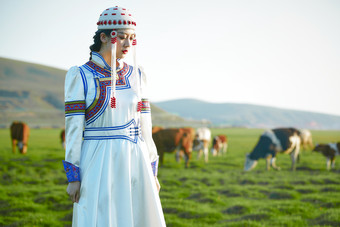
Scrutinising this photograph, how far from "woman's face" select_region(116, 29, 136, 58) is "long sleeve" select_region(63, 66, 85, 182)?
0.45 metres

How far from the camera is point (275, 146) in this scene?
1588 cm

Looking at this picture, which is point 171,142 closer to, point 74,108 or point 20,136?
point 20,136

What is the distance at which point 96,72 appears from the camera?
3000 millimetres

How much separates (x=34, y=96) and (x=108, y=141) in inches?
5805

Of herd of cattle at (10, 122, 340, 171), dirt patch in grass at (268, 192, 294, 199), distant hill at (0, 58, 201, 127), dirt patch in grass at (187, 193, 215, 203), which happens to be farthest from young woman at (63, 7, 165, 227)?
distant hill at (0, 58, 201, 127)

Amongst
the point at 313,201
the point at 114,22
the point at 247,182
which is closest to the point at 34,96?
the point at 247,182

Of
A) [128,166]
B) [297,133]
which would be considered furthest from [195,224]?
[297,133]

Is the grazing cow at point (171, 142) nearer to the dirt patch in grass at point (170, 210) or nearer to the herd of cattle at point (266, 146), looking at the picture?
the herd of cattle at point (266, 146)

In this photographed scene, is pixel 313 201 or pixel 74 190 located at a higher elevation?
pixel 74 190

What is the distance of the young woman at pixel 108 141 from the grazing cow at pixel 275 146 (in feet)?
42.3

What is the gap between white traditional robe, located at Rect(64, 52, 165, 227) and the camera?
2.77 metres

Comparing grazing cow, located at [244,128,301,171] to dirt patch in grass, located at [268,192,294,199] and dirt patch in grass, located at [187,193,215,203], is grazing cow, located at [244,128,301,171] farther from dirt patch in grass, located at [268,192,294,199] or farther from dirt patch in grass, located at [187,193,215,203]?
dirt patch in grass, located at [187,193,215,203]

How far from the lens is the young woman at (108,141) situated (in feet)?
9.11

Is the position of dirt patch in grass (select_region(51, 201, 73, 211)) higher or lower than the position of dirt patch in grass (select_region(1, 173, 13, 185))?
lower
